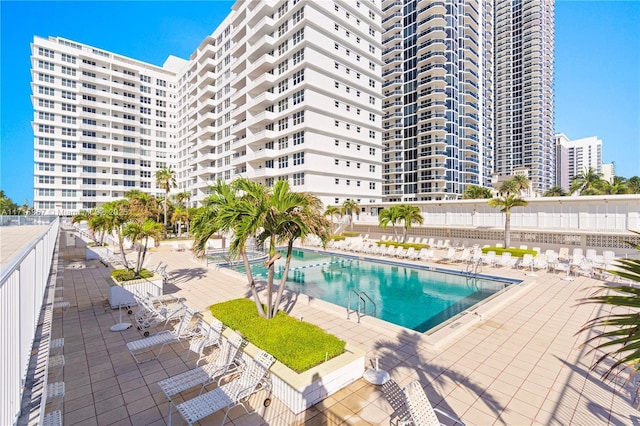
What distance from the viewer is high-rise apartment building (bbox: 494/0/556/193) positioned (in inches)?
3265

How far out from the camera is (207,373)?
208 inches

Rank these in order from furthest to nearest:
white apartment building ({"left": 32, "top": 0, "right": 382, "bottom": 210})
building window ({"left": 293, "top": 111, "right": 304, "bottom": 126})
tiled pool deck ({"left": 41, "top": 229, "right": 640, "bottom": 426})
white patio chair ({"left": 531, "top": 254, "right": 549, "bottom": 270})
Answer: white apartment building ({"left": 32, "top": 0, "right": 382, "bottom": 210}), building window ({"left": 293, "top": 111, "right": 304, "bottom": 126}), white patio chair ({"left": 531, "top": 254, "right": 549, "bottom": 270}), tiled pool deck ({"left": 41, "top": 229, "right": 640, "bottom": 426})

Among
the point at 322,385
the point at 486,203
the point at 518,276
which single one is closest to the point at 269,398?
the point at 322,385

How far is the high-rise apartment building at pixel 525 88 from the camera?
8294 cm

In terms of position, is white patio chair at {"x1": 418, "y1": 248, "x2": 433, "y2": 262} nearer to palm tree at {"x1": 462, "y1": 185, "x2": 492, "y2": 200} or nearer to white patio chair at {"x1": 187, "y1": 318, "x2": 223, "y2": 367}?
white patio chair at {"x1": 187, "y1": 318, "x2": 223, "y2": 367}

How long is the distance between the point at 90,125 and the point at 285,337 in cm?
7042

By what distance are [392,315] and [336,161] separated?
95.0 feet

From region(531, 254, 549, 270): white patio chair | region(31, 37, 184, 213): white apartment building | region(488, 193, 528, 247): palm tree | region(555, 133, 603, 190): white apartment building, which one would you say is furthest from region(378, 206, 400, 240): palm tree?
region(555, 133, 603, 190): white apartment building

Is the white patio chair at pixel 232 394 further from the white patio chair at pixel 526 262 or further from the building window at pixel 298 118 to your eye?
the building window at pixel 298 118

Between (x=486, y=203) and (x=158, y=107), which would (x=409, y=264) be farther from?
(x=158, y=107)

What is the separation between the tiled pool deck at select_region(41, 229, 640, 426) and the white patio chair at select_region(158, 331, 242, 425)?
0.41 metres

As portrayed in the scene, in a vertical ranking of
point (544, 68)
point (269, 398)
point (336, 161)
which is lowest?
point (269, 398)

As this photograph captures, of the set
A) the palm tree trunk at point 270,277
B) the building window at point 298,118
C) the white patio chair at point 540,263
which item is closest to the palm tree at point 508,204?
the white patio chair at point 540,263

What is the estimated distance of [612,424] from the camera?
14.9ft
